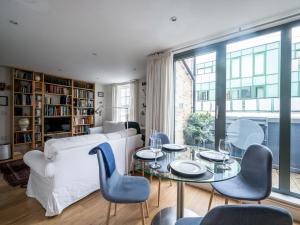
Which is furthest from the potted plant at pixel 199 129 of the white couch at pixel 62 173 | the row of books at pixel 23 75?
the row of books at pixel 23 75

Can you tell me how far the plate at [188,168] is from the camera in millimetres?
1173

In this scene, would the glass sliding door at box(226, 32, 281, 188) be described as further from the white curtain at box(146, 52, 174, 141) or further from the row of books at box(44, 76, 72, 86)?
the row of books at box(44, 76, 72, 86)

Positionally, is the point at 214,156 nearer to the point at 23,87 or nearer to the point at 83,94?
the point at 23,87

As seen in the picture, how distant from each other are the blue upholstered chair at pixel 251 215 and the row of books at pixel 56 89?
5.27 metres

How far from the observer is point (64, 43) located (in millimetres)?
2422

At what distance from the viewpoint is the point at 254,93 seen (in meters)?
2.18

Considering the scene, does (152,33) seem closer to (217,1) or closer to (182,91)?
(217,1)

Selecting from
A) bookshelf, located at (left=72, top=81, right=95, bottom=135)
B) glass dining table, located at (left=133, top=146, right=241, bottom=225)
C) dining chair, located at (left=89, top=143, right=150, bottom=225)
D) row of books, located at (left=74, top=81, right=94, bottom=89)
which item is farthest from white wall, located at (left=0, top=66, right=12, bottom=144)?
glass dining table, located at (left=133, top=146, right=241, bottom=225)

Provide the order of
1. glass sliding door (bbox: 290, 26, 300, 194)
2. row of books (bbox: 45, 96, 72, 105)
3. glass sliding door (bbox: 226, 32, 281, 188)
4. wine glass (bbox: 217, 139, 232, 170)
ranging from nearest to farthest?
wine glass (bbox: 217, 139, 232, 170)
glass sliding door (bbox: 290, 26, 300, 194)
glass sliding door (bbox: 226, 32, 281, 188)
row of books (bbox: 45, 96, 72, 105)

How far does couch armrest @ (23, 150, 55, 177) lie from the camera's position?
163 centimetres

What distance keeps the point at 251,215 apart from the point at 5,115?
204 inches

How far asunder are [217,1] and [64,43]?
7.34 feet

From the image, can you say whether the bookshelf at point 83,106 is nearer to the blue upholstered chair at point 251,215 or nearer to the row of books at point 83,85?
the row of books at point 83,85

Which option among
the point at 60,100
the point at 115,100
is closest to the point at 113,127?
the point at 115,100
